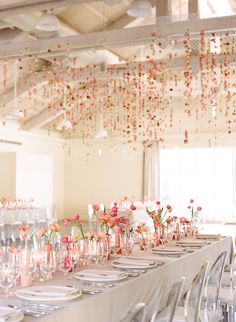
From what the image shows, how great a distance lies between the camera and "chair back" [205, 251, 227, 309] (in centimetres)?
421

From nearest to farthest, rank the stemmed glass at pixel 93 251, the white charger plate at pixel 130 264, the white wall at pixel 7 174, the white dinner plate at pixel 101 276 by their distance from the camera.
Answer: the white dinner plate at pixel 101 276 < the white charger plate at pixel 130 264 < the stemmed glass at pixel 93 251 < the white wall at pixel 7 174

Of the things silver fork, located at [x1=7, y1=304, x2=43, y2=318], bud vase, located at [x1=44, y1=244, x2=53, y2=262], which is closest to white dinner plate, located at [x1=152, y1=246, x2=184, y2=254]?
bud vase, located at [x1=44, y1=244, x2=53, y2=262]

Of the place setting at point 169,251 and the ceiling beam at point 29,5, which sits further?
the ceiling beam at point 29,5

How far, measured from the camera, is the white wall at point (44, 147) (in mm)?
14934

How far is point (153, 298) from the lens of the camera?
12.6 ft

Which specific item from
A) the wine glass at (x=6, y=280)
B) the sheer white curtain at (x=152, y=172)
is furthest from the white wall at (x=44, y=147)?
the wine glass at (x=6, y=280)

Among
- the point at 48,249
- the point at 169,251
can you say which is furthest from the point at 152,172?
the point at 48,249

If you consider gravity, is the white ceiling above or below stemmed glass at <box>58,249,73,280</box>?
above

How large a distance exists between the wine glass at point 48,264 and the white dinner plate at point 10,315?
869 millimetres

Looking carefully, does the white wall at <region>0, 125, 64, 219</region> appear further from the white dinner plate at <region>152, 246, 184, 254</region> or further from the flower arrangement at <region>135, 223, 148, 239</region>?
the white dinner plate at <region>152, 246, 184, 254</region>

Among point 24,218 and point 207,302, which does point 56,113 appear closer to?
point 24,218

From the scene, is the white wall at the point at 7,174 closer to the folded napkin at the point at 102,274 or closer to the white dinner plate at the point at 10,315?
the folded napkin at the point at 102,274

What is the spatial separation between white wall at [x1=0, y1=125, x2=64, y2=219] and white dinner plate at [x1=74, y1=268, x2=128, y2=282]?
11.5 meters

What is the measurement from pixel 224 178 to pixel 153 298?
460 inches
